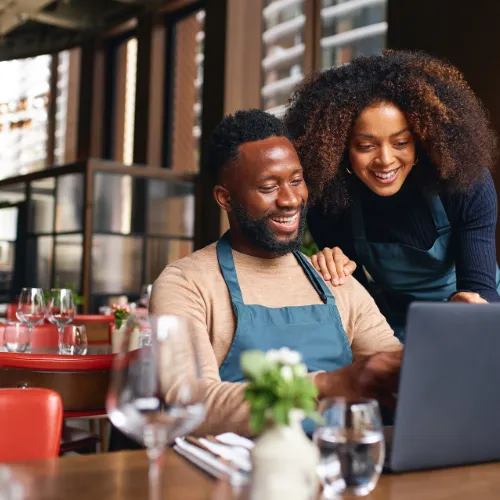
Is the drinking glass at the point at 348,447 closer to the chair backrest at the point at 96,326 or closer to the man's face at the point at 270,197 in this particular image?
the man's face at the point at 270,197

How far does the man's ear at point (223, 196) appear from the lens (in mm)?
1833

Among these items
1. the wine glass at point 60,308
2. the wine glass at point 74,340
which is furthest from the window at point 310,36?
the wine glass at point 74,340

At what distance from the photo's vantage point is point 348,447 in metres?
0.86

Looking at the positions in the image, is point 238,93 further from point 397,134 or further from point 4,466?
point 4,466

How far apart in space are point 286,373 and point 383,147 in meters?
1.17

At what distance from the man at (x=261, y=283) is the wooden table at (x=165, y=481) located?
1.46 ft

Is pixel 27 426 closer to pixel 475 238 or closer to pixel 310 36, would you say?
pixel 475 238

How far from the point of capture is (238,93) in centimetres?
673

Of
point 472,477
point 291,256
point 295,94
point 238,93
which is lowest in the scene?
point 472,477

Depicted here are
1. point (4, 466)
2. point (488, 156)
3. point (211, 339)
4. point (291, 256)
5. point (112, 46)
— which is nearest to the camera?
point (4, 466)

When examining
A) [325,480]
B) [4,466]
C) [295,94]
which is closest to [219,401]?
[4,466]

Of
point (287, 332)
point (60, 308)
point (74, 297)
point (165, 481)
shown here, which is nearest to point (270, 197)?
point (287, 332)

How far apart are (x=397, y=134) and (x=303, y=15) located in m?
4.55

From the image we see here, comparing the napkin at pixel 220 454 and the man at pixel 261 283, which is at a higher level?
the man at pixel 261 283
